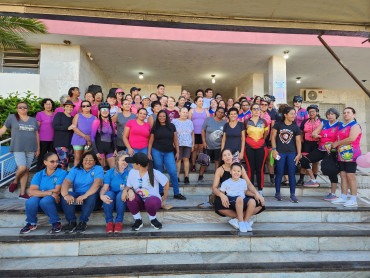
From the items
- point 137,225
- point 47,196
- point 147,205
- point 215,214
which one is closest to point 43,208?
point 47,196

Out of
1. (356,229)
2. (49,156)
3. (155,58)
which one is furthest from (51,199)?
(155,58)

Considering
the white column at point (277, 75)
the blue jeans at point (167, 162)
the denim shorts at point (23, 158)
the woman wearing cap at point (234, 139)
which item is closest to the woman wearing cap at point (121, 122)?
the blue jeans at point (167, 162)

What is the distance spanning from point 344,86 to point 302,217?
12.3 meters

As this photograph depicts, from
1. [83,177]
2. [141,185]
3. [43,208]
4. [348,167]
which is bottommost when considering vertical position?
[43,208]

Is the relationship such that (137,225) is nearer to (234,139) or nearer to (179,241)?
(179,241)

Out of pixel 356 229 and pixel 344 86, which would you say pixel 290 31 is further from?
pixel 344 86

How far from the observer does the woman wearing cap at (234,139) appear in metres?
4.79

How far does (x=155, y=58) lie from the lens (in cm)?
Answer: 989

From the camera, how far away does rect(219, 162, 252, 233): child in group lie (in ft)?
12.0

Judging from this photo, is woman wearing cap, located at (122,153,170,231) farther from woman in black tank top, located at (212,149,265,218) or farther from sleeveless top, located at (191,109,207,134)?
sleeveless top, located at (191,109,207,134)

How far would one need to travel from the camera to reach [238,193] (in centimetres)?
386

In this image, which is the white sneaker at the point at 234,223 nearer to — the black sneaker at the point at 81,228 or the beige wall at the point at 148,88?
the black sneaker at the point at 81,228

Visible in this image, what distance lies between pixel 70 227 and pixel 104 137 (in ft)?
5.58

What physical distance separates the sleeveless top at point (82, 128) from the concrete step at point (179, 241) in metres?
1.73
